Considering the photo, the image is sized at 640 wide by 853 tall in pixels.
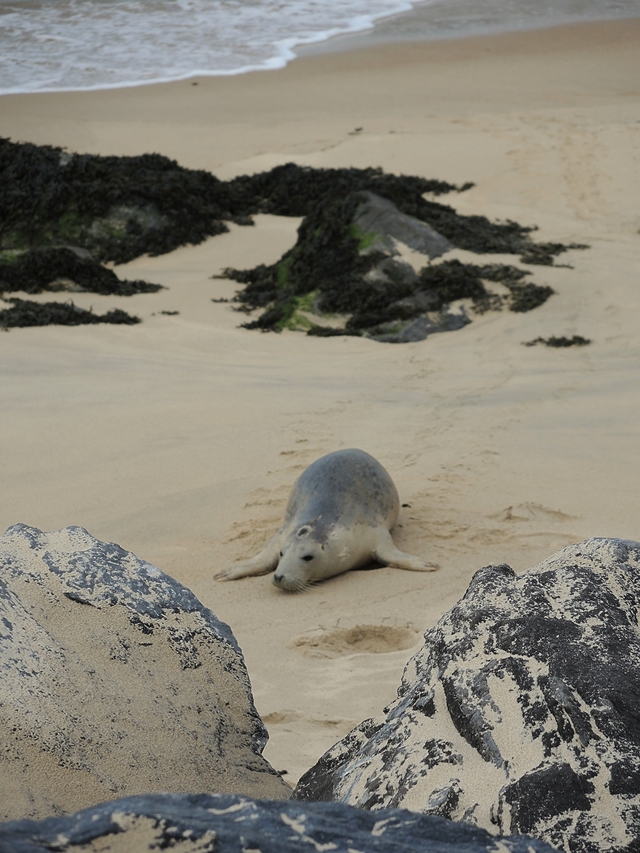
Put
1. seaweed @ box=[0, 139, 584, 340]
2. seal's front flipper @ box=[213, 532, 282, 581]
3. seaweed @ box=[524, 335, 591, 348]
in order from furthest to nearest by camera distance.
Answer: seaweed @ box=[0, 139, 584, 340]
seaweed @ box=[524, 335, 591, 348]
seal's front flipper @ box=[213, 532, 282, 581]

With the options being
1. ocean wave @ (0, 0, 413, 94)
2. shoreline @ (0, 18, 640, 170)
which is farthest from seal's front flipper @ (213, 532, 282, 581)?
ocean wave @ (0, 0, 413, 94)

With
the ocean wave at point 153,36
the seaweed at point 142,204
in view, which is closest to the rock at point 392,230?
the seaweed at point 142,204

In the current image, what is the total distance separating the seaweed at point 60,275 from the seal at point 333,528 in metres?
5.42

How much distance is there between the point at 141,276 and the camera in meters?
10.8

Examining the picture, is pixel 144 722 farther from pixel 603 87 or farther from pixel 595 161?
pixel 603 87

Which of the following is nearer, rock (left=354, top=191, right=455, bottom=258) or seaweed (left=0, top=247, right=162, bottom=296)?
rock (left=354, top=191, right=455, bottom=258)

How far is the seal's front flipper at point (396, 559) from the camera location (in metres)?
4.70

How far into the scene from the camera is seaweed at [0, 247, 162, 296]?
31.5 feet

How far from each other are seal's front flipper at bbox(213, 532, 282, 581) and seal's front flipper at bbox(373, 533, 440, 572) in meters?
0.51

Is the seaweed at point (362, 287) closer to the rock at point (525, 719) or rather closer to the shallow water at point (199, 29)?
the rock at point (525, 719)

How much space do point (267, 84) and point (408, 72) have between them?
9.91 feet

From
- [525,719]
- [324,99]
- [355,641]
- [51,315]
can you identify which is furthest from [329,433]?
[324,99]

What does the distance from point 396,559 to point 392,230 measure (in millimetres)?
5288

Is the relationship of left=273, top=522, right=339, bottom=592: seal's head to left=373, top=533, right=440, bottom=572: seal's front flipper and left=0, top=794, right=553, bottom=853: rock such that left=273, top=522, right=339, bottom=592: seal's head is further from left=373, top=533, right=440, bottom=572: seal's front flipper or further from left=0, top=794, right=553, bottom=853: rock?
left=0, top=794, right=553, bottom=853: rock
